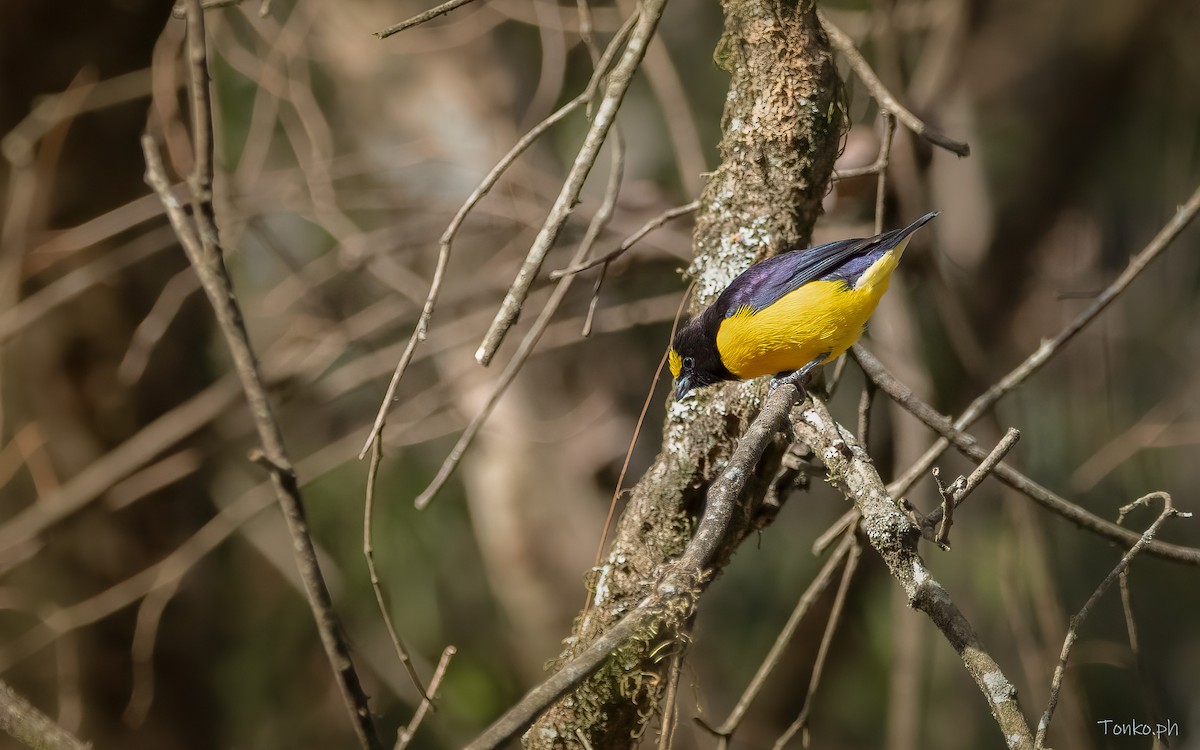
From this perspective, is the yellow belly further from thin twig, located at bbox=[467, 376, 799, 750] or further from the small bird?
thin twig, located at bbox=[467, 376, 799, 750]

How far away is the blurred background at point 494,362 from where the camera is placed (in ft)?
14.0

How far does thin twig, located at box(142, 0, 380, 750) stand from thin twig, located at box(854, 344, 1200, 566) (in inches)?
52.6

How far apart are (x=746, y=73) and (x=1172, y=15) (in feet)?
16.1

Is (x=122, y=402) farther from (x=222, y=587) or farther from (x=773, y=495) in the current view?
(x=773, y=495)

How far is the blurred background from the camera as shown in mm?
4270

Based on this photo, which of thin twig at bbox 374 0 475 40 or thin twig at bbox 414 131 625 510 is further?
thin twig at bbox 414 131 625 510

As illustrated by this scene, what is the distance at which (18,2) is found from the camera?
400 centimetres

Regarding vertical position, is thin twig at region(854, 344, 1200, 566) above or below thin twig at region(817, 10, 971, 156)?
below

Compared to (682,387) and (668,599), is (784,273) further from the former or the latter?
(668,599)

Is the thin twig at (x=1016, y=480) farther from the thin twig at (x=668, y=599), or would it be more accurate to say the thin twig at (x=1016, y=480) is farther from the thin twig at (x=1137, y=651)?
the thin twig at (x=668, y=599)

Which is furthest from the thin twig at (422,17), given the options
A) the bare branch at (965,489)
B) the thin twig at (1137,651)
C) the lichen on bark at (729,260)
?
the thin twig at (1137,651)

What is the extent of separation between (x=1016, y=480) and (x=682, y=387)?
803 mm

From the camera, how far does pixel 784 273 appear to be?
2.42m

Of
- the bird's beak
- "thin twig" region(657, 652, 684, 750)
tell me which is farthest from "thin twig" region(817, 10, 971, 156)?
"thin twig" region(657, 652, 684, 750)
